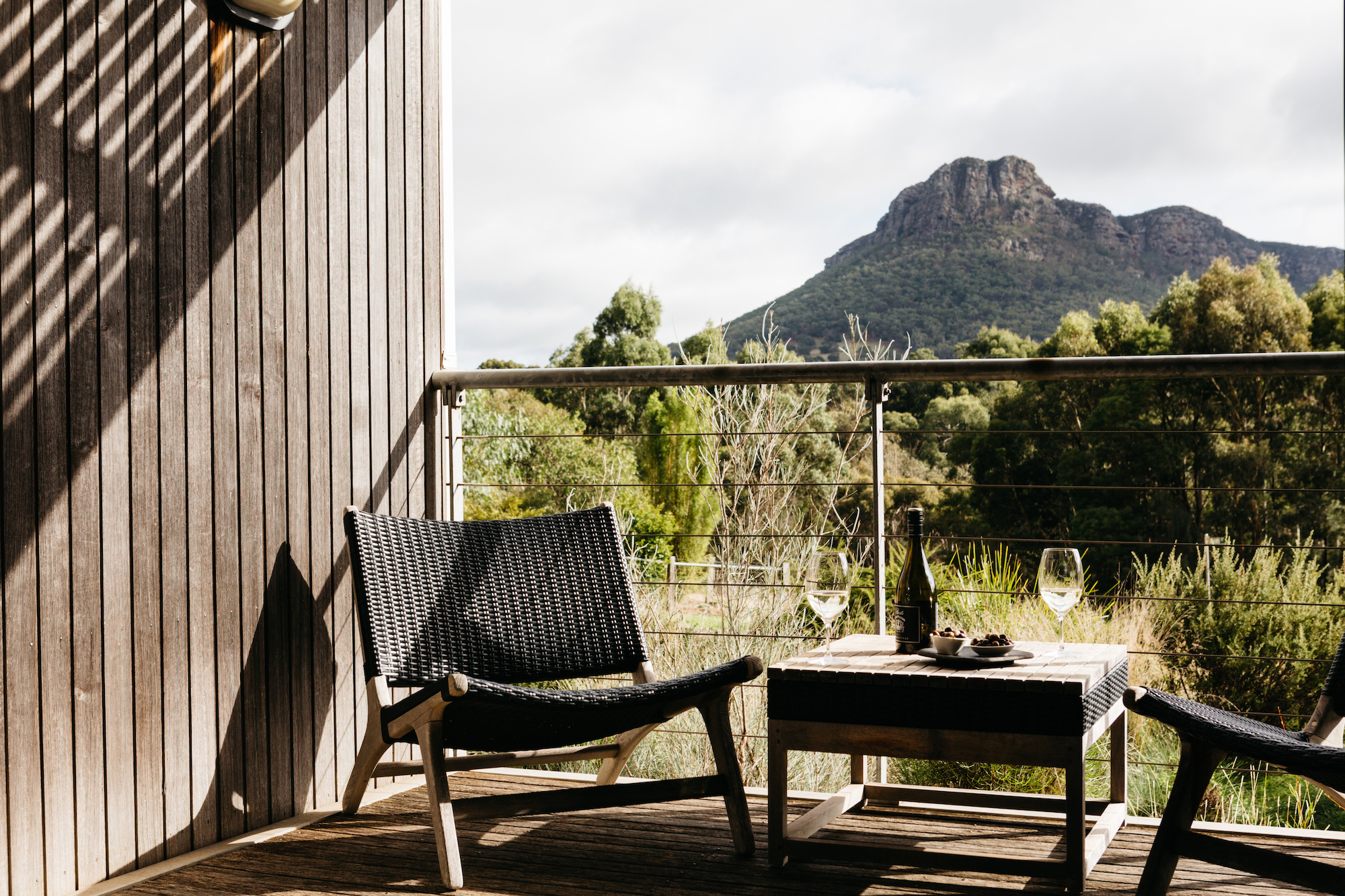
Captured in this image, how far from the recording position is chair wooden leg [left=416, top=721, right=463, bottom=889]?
1920 mm

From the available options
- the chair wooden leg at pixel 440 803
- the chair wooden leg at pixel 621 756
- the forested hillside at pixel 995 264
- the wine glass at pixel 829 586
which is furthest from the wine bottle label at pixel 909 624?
the forested hillside at pixel 995 264

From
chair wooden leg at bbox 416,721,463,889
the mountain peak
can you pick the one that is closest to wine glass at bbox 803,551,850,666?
chair wooden leg at bbox 416,721,463,889

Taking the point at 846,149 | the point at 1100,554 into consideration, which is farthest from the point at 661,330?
the point at 1100,554

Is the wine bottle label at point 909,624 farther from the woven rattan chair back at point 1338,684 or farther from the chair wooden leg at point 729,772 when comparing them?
the woven rattan chair back at point 1338,684

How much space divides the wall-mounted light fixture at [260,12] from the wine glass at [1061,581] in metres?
1.86

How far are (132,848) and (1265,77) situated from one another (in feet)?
108

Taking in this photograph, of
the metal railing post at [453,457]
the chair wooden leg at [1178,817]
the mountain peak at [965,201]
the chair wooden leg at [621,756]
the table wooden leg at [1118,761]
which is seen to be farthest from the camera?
the mountain peak at [965,201]

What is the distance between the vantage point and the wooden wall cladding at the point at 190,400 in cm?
181

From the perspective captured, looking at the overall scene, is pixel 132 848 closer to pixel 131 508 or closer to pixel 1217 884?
pixel 131 508

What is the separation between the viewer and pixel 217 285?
87.0 inches

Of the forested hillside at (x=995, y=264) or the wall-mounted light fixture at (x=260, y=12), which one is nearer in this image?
the wall-mounted light fixture at (x=260, y=12)

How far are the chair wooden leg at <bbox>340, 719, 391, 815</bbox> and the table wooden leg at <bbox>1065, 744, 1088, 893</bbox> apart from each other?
1.20 meters

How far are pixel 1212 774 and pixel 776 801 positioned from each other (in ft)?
2.30

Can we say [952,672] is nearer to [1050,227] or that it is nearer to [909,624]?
[909,624]
